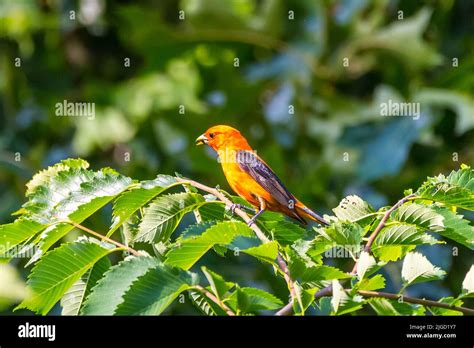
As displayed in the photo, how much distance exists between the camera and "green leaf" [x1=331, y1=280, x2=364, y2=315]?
101 inches

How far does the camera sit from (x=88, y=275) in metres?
2.89

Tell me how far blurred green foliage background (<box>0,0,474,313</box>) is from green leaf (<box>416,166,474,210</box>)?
4761 mm

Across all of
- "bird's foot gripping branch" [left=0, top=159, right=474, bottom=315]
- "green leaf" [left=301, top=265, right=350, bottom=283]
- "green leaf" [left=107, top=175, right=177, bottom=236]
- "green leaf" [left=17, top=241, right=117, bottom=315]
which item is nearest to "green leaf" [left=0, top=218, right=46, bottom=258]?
"bird's foot gripping branch" [left=0, top=159, right=474, bottom=315]

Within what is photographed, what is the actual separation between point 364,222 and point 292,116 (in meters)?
6.15

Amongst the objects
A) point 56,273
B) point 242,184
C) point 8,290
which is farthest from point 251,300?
point 242,184

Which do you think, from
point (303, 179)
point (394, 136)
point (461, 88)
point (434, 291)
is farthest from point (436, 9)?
point (434, 291)

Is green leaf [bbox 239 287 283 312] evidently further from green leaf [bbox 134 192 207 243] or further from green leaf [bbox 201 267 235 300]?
green leaf [bbox 134 192 207 243]

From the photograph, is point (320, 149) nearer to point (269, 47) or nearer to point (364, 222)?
point (269, 47)

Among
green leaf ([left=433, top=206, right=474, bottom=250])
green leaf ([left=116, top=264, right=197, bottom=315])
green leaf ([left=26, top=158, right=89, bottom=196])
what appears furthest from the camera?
green leaf ([left=26, top=158, right=89, bottom=196])

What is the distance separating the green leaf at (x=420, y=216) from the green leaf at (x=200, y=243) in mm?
497

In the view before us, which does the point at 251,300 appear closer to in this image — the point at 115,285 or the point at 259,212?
the point at 115,285

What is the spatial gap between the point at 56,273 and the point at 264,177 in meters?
1.43

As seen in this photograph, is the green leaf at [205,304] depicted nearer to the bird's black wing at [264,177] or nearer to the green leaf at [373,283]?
the green leaf at [373,283]
